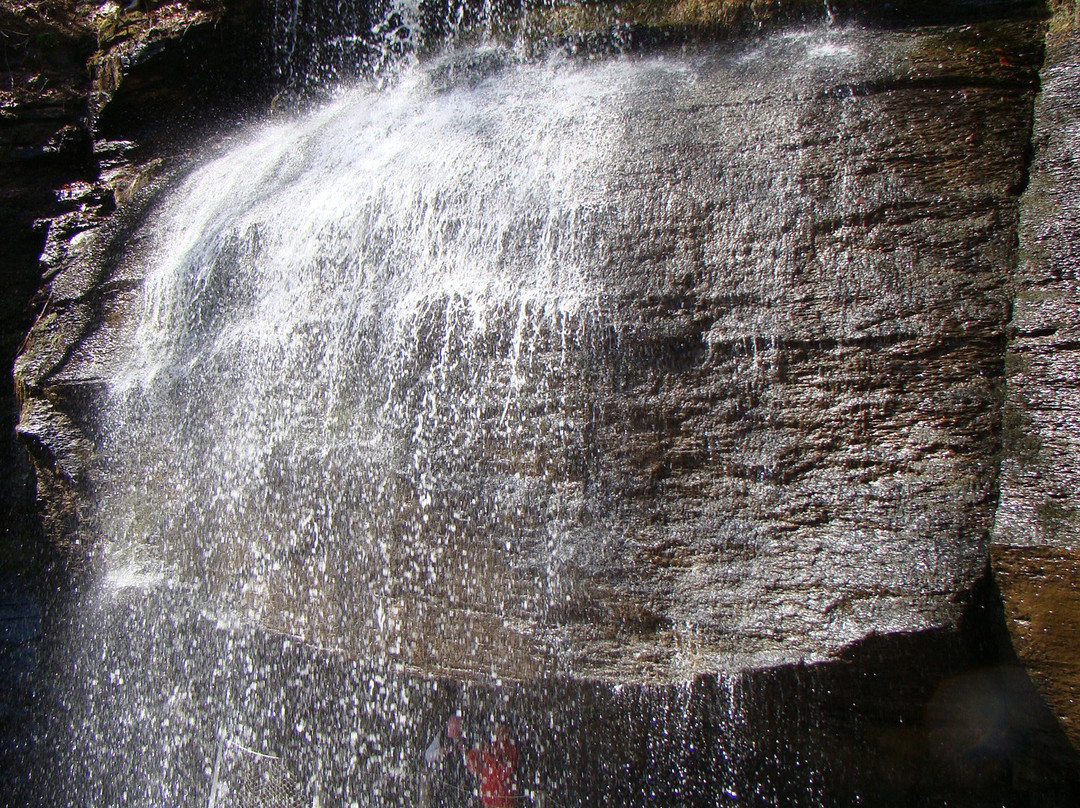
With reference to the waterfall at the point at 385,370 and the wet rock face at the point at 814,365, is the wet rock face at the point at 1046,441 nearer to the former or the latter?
the wet rock face at the point at 814,365

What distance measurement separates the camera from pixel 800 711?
96.9 inches

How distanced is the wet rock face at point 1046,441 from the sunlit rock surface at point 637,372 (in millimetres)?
76

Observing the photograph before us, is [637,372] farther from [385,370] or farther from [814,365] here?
[385,370]

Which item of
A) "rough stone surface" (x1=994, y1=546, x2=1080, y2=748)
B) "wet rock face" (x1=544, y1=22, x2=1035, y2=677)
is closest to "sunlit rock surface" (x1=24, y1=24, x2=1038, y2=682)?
"wet rock face" (x1=544, y1=22, x2=1035, y2=677)

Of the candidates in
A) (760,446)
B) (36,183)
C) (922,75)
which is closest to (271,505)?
(760,446)

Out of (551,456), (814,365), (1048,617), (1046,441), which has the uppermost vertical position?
(814,365)

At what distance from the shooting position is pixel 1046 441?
221 centimetres

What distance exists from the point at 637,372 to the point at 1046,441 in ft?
4.22

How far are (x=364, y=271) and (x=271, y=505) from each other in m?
1.17

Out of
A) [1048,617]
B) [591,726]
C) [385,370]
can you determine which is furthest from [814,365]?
[385,370]

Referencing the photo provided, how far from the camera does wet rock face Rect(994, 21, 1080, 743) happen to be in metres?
2.10

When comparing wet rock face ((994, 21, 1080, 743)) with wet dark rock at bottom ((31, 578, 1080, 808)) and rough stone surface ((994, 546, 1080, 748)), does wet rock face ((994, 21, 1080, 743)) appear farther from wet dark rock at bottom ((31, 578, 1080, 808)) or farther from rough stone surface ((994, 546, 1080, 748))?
wet dark rock at bottom ((31, 578, 1080, 808))

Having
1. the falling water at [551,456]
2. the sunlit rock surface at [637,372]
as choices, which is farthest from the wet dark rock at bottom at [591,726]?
the sunlit rock surface at [637,372]

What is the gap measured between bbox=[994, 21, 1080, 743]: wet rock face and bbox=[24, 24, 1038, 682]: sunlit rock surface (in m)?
0.08
